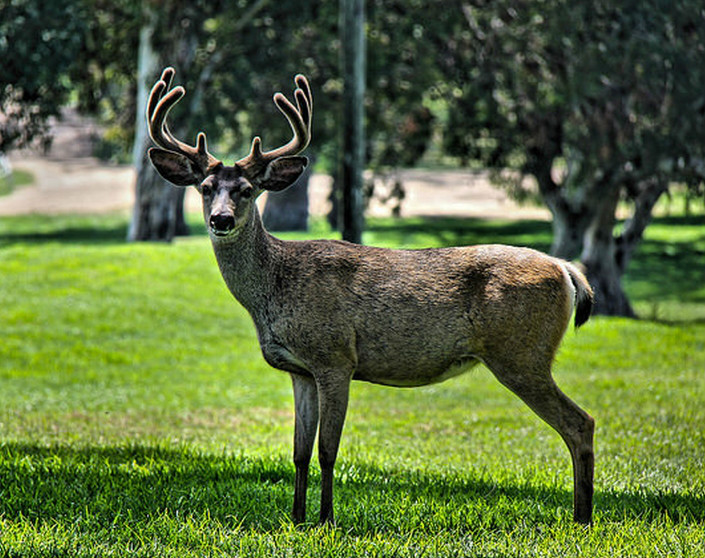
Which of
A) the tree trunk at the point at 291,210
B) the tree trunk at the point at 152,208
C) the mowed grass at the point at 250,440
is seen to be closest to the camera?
the mowed grass at the point at 250,440

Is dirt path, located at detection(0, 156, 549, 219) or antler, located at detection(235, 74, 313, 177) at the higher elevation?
antler, located at detection(235, 74, 313, 177)

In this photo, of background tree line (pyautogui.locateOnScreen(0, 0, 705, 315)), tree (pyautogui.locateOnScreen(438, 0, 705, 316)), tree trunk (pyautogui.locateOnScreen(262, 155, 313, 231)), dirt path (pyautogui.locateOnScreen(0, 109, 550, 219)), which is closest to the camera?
tree (pyautogui.locateOnScreen(438, 0, 705, 316))

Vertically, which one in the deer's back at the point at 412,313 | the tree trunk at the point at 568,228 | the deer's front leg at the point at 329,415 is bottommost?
the tree trunk at the point at 568,228

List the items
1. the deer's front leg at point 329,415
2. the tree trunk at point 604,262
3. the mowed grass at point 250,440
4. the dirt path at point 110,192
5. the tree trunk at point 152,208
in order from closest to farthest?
the mowed grass at point 250,440 → the deer's front leg at point 329,415 → the tree trunk at point 604,262 → the tree trunk at point 152,208 → the dirt path at point 110,192

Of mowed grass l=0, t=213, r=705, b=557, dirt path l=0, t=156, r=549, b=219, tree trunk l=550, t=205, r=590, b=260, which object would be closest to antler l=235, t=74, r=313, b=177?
mowed grass l=0, t=213, r=705, b=557

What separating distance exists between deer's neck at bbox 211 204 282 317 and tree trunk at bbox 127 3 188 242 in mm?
18543

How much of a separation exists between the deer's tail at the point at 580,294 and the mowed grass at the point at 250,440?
3.95ft

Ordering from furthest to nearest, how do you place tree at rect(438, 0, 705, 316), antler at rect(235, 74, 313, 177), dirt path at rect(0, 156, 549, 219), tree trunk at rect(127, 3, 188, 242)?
dirt path at rect(0, 156, 549, 219), tree trunk at rect(127, 3, 188, 242), tree at rect(438, 0, 705, 316), antler at rect(235, 74, 313, 177)

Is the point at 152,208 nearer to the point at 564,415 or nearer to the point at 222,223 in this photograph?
the point at 222,223

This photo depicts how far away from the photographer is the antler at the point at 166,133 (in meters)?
6.93

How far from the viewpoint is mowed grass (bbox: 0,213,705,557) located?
6.52 m

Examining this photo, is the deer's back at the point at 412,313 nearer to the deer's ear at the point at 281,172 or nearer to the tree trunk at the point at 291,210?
the deer's ear at the point at 281,172

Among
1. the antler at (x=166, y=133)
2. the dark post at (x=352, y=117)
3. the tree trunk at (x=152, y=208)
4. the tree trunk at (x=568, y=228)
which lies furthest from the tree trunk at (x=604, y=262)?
the antler at (x=166, y=133)

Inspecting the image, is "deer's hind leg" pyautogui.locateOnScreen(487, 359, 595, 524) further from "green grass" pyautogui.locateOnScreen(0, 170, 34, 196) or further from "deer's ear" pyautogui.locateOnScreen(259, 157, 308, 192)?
"green grass" pyautogui.locateOnScreen(0, 170, 34, 196)
